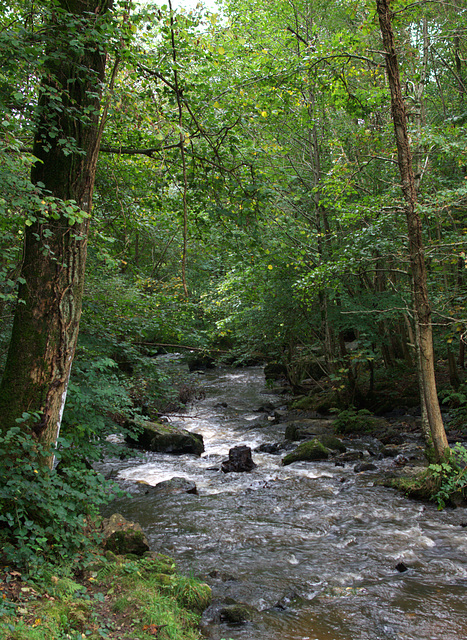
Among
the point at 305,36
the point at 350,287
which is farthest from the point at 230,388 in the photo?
the point at 305,36

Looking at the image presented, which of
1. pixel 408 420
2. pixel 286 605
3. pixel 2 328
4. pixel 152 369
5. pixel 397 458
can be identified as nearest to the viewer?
pixel 286 605

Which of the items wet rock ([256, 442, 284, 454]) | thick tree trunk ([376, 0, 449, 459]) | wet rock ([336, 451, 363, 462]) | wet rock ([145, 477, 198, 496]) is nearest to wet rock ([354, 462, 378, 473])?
wet rock ([336, 451, 363, 462])

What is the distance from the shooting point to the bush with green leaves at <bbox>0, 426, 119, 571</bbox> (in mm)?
3736

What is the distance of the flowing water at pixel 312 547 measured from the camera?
4469 millimetres

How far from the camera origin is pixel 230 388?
20.8 meters

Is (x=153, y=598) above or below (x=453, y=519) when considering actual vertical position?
above

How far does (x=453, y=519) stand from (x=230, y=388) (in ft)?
47.4

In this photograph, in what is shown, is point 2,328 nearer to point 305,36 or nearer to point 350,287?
point 350,287

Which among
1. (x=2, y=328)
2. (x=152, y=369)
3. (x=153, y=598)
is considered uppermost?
(x=2, y=328)

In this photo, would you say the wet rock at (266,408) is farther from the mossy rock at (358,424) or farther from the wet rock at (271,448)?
the wet rock at (271,448)

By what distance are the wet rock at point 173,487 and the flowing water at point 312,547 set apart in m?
0.21

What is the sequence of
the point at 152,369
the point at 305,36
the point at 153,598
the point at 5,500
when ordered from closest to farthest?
the point at 5,500
the point at 153,598
the point at 152,369
the point at 305,36

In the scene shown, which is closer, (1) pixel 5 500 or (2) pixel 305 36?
(1) pixel 5 500

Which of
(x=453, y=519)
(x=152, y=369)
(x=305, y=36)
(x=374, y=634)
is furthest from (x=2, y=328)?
(x=305, y=36)
